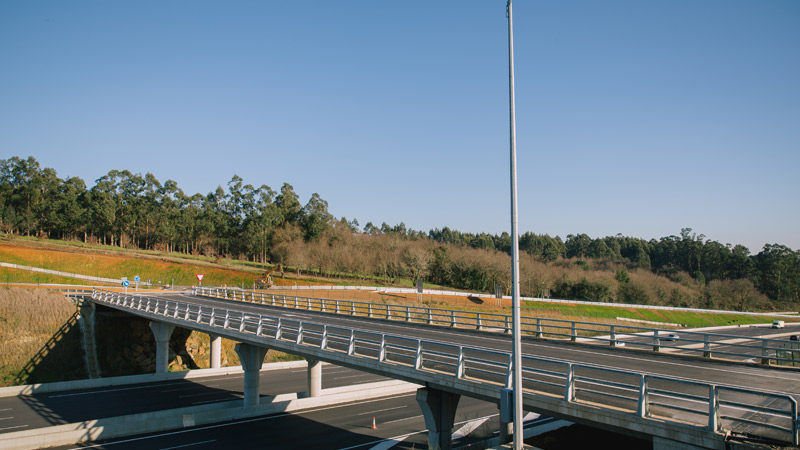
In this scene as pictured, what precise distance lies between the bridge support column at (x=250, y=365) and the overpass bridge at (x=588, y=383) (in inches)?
2.1

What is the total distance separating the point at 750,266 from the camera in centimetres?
13275

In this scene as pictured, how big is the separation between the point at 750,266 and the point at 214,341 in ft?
475

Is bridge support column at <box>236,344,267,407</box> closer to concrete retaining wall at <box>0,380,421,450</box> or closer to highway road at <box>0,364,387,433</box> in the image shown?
concrete retaining wall at <box>0,380,421,450</box>

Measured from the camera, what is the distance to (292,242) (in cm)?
10275

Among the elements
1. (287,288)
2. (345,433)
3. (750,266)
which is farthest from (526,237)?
(345,433)

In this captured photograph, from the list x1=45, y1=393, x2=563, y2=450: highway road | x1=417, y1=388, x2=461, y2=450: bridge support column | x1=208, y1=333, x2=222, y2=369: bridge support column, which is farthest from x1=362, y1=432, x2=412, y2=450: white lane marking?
x1=208, y1=333, x2=222, y2=369: bridge support column

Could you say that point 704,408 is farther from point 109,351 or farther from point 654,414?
point 109,351

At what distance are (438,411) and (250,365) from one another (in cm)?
1488

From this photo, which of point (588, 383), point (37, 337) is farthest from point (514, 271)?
point (37, 337)

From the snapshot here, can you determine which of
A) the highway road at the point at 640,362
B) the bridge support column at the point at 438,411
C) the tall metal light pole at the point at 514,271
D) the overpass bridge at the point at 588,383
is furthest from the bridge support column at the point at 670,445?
the bridge support column at the point at 438,411

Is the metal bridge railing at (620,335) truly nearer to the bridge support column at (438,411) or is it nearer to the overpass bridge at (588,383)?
the overpass bridge at (588,383)

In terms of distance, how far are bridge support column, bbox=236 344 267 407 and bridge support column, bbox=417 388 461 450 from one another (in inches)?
563

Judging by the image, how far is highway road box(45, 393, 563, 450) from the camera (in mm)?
22359

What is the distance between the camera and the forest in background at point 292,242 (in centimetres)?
10350
